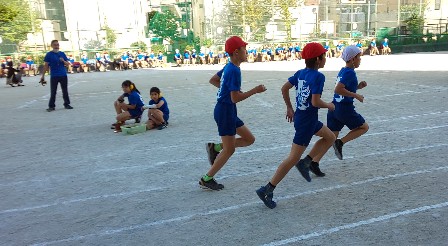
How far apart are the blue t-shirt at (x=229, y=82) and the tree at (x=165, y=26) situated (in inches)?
1478

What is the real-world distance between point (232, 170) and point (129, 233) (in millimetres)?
2034

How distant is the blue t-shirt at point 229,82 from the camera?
4031 millimetres

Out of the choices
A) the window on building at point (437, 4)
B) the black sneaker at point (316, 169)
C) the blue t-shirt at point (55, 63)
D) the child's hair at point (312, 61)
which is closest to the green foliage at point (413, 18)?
the window on building at point (437, 4)

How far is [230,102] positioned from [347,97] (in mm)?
1705

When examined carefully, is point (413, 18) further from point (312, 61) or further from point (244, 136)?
point (312, 61)

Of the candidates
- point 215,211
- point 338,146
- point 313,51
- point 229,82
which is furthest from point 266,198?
point 338,146

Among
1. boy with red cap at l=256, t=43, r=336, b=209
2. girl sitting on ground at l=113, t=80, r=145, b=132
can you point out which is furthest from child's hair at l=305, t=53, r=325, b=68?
girl sitting on ground at l=113, t=80, r=145, b=132

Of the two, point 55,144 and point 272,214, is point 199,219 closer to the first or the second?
point 272,214

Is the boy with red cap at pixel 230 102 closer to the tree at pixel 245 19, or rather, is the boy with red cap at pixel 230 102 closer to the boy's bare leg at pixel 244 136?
the boy's bare leg at pixel 244 136

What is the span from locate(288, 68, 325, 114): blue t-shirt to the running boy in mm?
957

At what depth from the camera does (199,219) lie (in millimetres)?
3842

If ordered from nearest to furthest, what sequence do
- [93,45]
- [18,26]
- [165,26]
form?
[18,26] → [93,45] → [165,26]

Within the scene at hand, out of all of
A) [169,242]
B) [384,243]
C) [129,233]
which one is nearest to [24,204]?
[129,233]

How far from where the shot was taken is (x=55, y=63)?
433 inches
